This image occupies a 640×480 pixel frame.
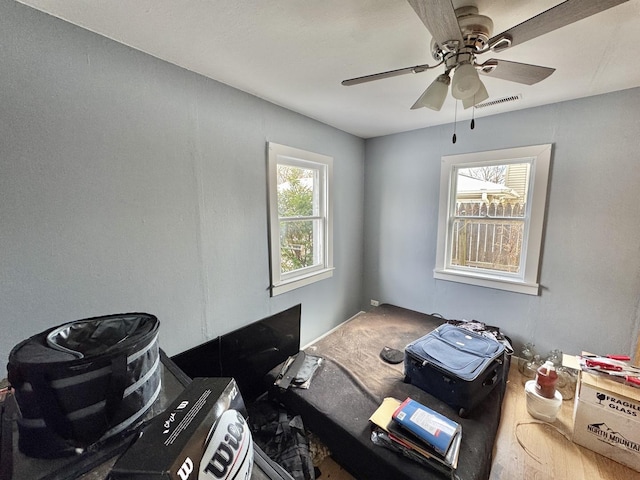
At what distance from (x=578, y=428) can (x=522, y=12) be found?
233 centimetres

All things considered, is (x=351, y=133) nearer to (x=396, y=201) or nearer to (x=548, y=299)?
(x=396, y=201)

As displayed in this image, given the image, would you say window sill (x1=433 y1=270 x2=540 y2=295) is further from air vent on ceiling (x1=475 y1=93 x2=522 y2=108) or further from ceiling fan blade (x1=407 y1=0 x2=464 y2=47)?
ceiling fan blade (x1=407 y1=0 x2=464 y2=47)

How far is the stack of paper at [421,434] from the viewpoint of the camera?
1.17 meters

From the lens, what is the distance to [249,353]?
1.98m

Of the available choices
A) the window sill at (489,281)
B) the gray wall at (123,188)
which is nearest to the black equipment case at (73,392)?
the gray wall at (123,188)

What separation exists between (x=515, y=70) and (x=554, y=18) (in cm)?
37

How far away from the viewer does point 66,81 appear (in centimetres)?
118

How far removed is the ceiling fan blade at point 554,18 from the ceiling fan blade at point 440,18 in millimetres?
174

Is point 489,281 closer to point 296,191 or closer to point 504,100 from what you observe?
point 504,100

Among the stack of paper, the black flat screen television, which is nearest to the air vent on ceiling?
the stack of paper

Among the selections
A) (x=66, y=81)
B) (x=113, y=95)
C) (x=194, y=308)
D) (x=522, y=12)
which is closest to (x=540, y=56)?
(x=522, y=12)

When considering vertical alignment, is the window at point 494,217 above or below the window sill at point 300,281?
above

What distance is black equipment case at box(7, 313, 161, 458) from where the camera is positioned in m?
0.53

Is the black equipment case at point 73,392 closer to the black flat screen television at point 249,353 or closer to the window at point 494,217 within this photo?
the black flat screen television at point 249,353
